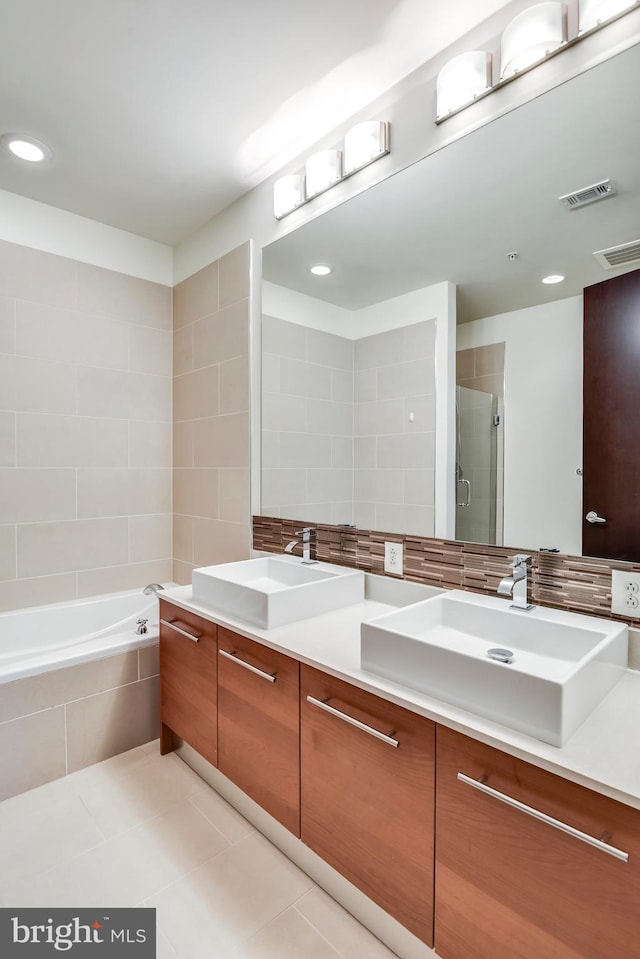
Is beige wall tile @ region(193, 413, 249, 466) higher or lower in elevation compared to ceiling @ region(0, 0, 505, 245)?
lower

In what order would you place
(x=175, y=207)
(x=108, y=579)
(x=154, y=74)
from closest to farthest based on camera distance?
(x=154, y=74)
(x=175, y=207)
(x=108, y=579)

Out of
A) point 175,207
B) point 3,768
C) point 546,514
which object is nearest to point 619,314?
point 546,514

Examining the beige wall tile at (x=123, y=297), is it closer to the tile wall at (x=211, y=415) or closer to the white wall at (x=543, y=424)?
the tile wall at (x=211, y=415)

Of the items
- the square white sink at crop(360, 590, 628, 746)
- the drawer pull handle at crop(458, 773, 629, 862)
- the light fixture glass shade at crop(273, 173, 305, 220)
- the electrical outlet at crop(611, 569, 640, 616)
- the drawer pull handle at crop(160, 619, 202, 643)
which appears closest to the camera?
the drawer pull handle at crop(458, 773, 629, 862)

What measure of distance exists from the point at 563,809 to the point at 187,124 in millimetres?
2448

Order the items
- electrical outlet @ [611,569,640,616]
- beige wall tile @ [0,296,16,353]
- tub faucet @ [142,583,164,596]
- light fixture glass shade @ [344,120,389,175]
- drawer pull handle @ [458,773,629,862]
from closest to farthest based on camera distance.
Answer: drawer pull handle @ [458,773,629,862] < electrical outlet @ [611,569,640,616] < light fixture glass shade @ [344,120,389,175] < beige wall tile @ [0,296,16,353] < tub faucet @ [142,583,164,596]

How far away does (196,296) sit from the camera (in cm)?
284

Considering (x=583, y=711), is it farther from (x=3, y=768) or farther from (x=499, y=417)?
(x=3, y=768)

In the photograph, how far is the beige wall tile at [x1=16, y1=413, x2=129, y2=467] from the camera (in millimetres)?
2525

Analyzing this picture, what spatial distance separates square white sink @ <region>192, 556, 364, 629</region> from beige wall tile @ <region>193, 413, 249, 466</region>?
0.55 m

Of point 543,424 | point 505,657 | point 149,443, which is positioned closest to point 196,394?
point 149,443

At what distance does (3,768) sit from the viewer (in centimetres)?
192

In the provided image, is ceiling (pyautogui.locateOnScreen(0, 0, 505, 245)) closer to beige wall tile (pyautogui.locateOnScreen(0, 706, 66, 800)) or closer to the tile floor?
beige wall tile (pyautogui.locateOnScreen(0, 706, 66, 800))

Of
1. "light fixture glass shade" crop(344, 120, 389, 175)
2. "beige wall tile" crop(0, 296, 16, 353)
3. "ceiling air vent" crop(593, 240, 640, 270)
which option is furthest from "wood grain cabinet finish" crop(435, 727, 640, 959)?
"beige wall tile" crop(0, 296, 16, 353)
